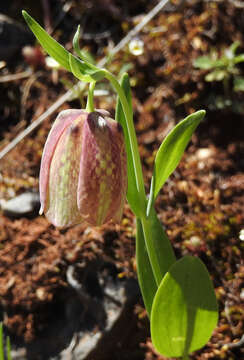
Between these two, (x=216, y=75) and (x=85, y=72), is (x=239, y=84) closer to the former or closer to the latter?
(x=216, y=75)

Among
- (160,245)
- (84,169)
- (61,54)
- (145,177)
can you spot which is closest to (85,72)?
(61,54)

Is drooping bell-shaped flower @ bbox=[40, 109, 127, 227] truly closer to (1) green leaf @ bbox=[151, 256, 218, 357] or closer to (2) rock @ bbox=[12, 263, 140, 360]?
(1) green leaf @ bbox=[151, 256, 218, 357]

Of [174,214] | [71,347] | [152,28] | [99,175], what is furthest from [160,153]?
[152,28]

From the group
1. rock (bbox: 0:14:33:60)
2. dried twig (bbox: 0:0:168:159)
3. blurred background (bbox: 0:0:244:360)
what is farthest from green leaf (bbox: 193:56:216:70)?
rock (bbox: 0:14:33:60)

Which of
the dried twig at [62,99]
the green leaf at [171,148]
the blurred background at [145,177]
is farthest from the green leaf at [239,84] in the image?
the green leaf at [171,148]

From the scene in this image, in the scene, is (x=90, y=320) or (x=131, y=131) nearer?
(x=131, y=131)

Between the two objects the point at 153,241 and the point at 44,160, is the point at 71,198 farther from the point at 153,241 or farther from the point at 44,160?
the point at 153,241

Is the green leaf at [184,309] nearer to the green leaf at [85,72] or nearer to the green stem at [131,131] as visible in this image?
the green stem at [131,131]
